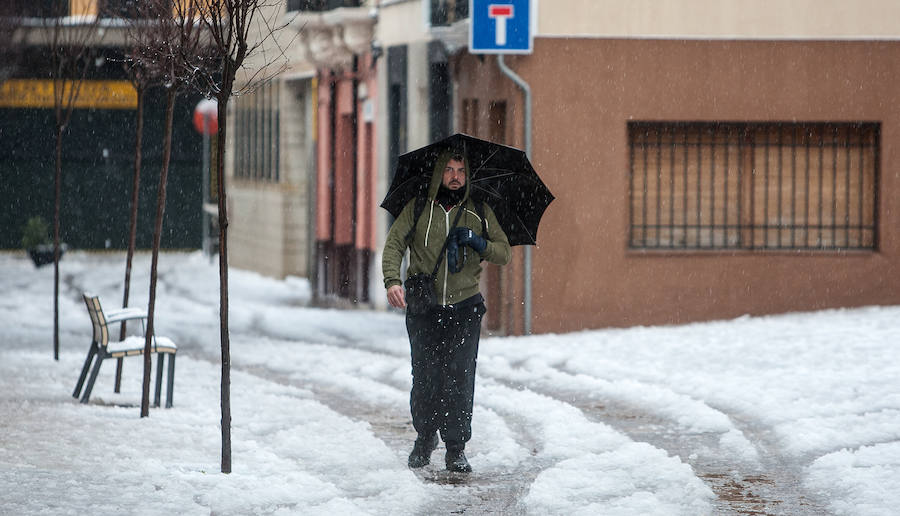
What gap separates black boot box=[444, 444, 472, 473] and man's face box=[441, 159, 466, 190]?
1409mm

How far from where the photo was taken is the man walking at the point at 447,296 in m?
9.47

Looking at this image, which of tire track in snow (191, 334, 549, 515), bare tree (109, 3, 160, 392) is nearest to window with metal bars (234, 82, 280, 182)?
tire track in snow (191, 334, 549, 515)

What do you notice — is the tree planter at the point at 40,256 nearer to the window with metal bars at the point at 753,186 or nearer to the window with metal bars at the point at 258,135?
the window with metal bars at the point at 258,135

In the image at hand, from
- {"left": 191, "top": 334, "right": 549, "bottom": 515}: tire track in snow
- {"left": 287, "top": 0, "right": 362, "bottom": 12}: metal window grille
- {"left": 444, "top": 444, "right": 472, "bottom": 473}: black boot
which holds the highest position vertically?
{"left": 287, "top": 0, "right": 362, "bottom": 12}: metal window grille

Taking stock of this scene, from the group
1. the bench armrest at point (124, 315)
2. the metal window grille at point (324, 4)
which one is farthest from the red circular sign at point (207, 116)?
the bench armrest at point (124, 315)

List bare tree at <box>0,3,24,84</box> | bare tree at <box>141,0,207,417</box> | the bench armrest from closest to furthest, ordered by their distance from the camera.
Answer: bare tree at <box>141,0,207,417</box> → the bench armrest → bare tree at <box>0,3,24,84</box>

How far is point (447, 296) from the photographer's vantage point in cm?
949

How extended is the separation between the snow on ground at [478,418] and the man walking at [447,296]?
36 cm

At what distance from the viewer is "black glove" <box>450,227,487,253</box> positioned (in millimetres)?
9367

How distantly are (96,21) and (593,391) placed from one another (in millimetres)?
5690

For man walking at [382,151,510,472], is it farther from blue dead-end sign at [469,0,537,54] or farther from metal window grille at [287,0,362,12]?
metal window grille at [287,0,362,12]

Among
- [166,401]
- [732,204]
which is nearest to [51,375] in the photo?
[166,401]

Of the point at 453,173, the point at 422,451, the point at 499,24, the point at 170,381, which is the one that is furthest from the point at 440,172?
the point at 499,24

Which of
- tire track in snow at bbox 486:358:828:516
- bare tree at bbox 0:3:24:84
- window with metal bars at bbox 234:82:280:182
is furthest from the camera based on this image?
window with metal bars at bbox 234:82:280:182
